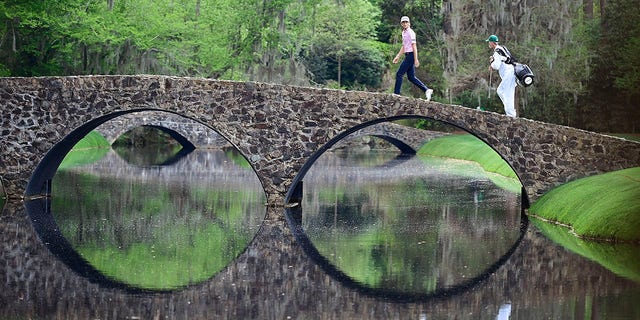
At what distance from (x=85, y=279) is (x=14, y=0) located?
2012 cm

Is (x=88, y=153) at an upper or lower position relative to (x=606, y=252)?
upper

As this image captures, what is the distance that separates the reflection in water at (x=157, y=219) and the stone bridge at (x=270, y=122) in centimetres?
134

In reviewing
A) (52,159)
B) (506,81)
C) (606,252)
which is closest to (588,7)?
(506,81)

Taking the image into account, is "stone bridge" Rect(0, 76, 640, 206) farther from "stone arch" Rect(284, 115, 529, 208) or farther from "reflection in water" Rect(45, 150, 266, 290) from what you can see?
"reflection in water" Rect(45, 150, 266, 290)

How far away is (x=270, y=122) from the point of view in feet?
90.5

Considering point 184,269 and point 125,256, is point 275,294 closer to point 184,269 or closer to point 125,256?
point 184,269

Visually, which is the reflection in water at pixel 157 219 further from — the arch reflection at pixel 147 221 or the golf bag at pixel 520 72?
the golf bag at pixel 520 72

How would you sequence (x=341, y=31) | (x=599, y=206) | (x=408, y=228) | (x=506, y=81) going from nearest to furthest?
(x=599, y=206) < (x=408, y=228) < (x=506, y=81) < (x=341, y=31)

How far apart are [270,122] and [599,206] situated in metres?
8.13

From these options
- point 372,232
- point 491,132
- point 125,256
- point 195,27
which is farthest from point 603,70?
point 125,256

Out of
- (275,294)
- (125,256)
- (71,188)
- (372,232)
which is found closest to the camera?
(275,294)

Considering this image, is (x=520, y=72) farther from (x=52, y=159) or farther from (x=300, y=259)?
(x=52, y=159)

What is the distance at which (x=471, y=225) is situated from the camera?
2534 centimetres

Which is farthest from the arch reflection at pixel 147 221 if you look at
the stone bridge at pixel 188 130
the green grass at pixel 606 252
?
the stone bridge at pixel 188 130
